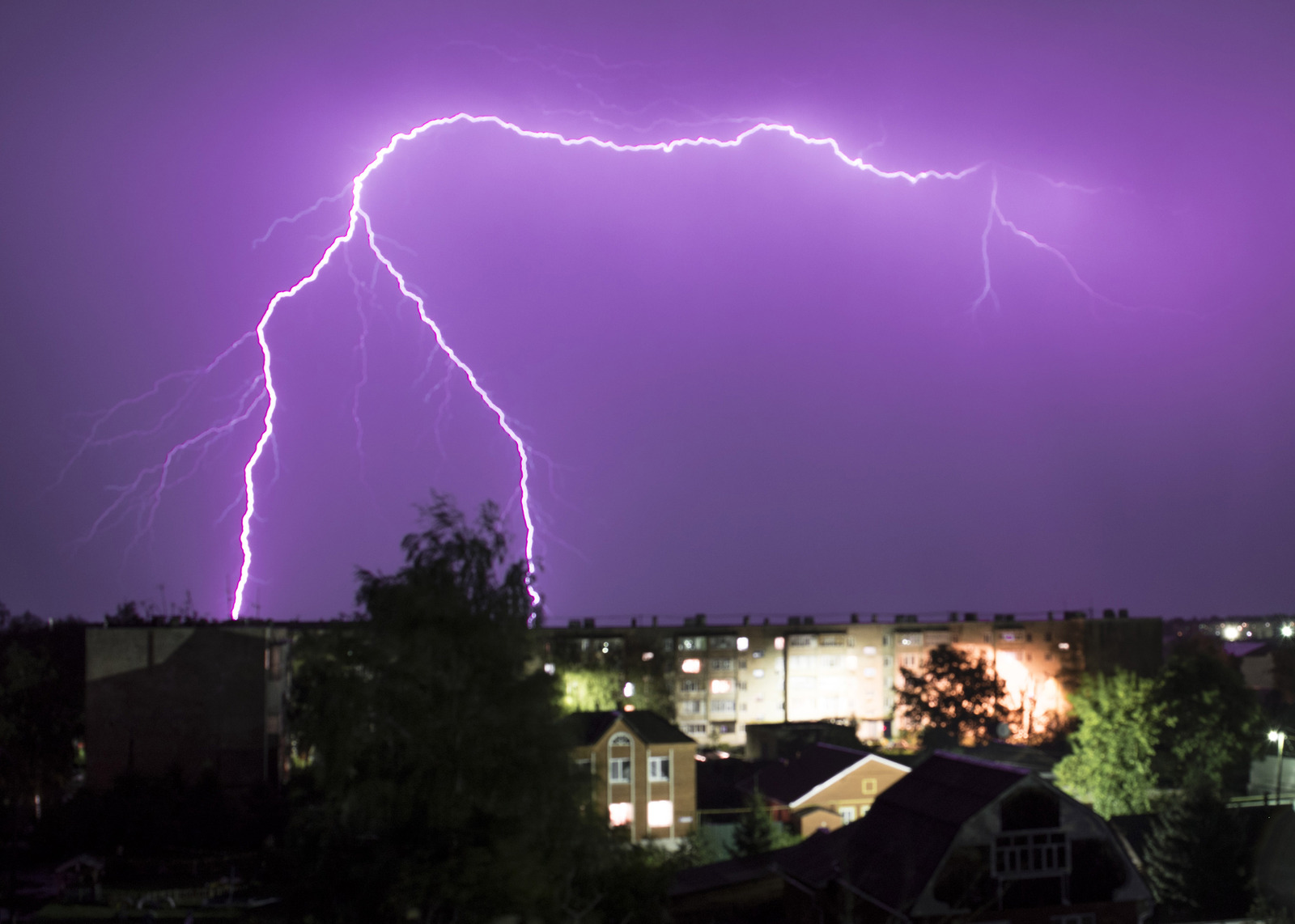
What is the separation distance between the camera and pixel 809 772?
108ft

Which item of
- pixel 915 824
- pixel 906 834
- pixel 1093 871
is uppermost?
pixel 915 824

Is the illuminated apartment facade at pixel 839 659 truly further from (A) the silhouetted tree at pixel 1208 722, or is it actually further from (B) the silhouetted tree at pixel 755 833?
(B) the silhouetted tree at pixel 755 833

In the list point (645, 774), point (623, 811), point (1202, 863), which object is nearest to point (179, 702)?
point (623, 811)

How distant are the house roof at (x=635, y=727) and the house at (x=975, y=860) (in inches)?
504

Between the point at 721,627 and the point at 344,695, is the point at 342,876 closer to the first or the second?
the point at 344,695

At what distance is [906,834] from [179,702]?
26448mm

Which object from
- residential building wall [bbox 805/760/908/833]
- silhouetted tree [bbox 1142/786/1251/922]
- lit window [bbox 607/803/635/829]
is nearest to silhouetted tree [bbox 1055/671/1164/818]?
residential building wall [bbox 805/760/908/833]

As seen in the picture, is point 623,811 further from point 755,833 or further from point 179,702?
point 179,702

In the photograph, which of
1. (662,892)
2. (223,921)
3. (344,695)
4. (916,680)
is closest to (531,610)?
(344,695)

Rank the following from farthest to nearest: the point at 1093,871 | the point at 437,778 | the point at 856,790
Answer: the point at 856,790, the point at 1093,871, the point at 437,778

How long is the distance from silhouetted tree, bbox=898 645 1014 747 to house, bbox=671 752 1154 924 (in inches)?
1234

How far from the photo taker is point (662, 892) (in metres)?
15.3

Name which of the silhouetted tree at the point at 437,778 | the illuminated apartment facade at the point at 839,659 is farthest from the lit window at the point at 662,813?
the illuminated apartment facade at the point at 839,659

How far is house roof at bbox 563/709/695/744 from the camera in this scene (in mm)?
31406
